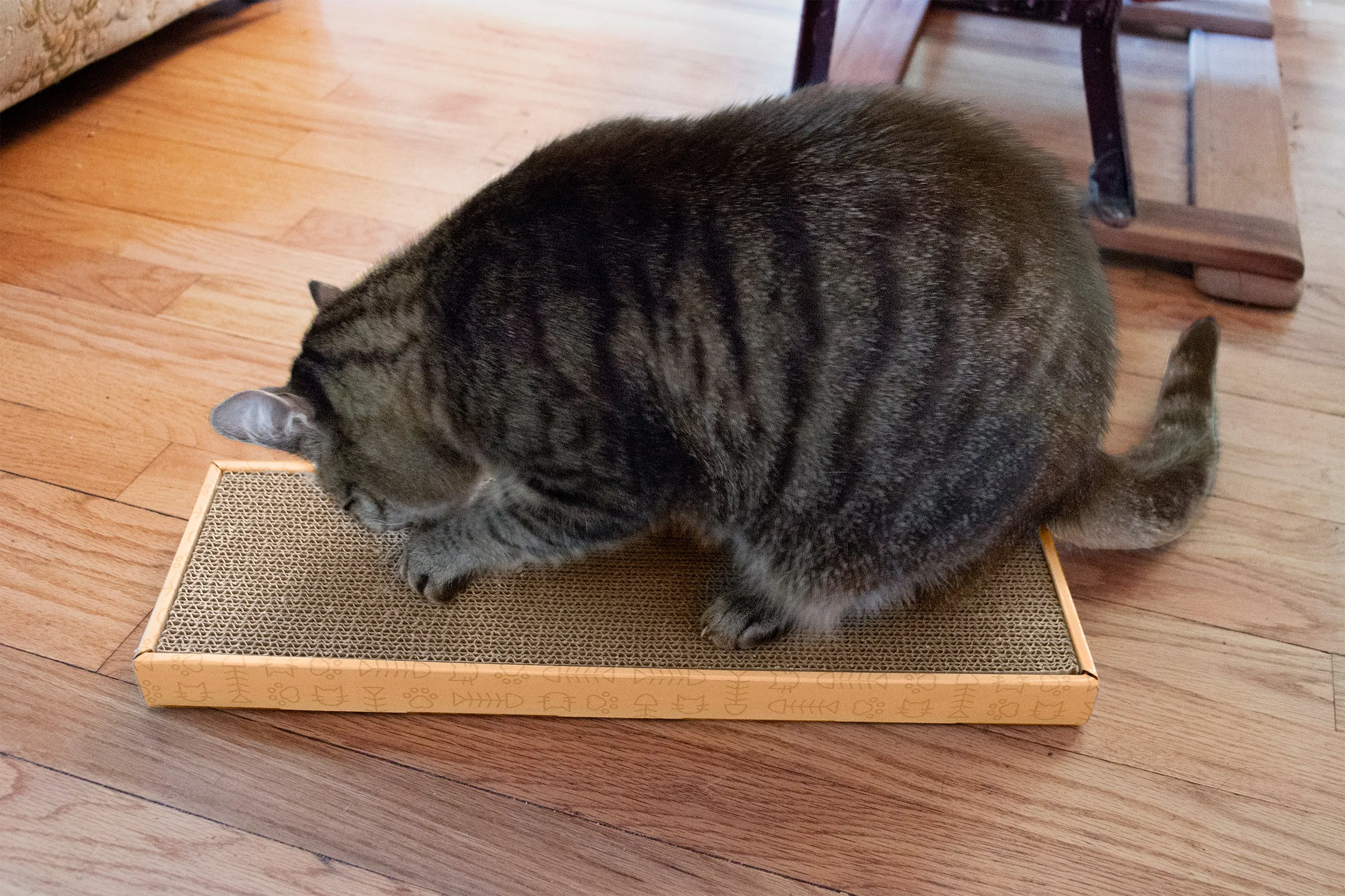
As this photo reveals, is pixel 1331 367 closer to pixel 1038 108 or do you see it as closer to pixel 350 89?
pixel 1038 108

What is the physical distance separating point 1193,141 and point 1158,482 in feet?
4.06

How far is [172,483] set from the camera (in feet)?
4.92

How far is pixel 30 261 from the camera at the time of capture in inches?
73.6

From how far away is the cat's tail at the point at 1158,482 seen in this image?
1311 mm

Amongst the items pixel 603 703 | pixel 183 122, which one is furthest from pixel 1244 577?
pixel 183 122

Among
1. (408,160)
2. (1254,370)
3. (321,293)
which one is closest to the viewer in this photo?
(321,293)

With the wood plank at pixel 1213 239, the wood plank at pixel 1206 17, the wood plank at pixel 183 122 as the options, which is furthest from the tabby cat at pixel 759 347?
the wood plank at pixel 1206 17

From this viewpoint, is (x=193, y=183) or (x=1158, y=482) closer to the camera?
(x=1158, y=482)

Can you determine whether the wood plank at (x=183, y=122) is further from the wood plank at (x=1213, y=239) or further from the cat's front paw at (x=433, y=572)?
the wood plank at (x=1213, y=239)

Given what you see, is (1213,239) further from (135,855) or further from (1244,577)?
(135,855)

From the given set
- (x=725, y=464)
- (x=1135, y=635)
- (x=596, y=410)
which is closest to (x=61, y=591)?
(x=596, y=410)

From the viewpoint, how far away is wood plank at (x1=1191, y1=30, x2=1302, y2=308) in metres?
1.92

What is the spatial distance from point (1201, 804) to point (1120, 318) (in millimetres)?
945

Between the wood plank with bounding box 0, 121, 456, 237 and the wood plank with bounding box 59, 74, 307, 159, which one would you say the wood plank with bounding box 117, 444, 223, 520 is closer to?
the wood plank with bounding box 0, 121, 456, 237
